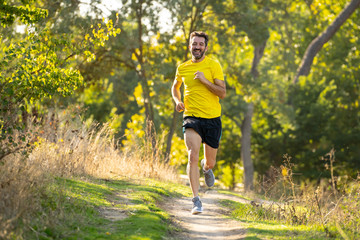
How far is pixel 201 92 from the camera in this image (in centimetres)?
710

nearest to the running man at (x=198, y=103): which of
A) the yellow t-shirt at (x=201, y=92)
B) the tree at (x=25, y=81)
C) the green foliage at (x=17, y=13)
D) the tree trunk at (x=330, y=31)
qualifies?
the yellow t-shirt at (x=201, y=92)

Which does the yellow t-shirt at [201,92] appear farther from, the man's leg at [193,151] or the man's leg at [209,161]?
the man's leg at [209,161]

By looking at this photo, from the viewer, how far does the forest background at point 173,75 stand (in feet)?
21.0

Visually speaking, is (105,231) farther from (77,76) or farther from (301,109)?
(301,109)

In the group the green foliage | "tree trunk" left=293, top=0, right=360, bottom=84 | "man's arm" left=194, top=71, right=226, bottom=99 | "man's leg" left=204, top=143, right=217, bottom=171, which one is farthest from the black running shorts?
"tree trunk" left=293, top=0, right=360, bottom=84

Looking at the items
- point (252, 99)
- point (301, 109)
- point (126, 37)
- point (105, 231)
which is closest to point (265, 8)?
point (252, 99)

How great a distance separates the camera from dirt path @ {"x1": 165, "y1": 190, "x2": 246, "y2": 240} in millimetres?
5965

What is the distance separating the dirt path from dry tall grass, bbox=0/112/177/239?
170 cm

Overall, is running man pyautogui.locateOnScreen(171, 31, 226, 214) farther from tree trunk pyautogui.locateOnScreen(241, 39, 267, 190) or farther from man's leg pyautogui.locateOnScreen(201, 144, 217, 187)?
tree trunk pyautogui.locateOnScreen(241, 39, 267, 190)

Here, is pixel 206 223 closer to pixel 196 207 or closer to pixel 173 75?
pixel 196 207

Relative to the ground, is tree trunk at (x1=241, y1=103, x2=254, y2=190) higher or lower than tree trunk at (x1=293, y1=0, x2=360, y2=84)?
lower

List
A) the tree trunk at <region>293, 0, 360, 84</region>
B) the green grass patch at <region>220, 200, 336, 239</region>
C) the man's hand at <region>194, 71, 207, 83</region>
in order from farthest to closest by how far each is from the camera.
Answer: the tree trunk at <region>293, 0, 360, 84</region>
the man's hand at <region>194, 71, 207, 83</region>
the green grass patch at <region>220, 200, 336, 239</region>

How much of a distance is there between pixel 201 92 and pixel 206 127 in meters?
0.49

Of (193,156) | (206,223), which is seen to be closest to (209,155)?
(193,156)
